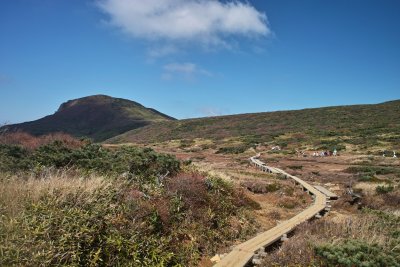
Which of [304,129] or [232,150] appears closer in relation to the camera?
[232,150]

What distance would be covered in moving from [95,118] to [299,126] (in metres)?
91.8

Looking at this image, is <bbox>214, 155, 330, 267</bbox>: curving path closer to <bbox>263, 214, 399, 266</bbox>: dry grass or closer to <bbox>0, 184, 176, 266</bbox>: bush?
<bbox>263, 214, 399, 266</bbox>: dry grass

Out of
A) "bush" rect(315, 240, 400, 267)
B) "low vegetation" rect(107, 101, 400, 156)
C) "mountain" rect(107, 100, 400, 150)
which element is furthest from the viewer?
"mountain" rect(107, 100, 400, 150)

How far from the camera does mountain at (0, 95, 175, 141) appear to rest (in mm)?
132750

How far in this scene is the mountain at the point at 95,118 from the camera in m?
133

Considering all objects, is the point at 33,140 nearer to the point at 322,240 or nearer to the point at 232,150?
the point at 322,240

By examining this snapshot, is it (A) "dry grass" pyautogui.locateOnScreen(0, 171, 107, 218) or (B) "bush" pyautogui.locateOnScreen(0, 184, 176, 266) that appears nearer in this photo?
(B) "bush" pyautogui.locateOnScreen(0, 184, 176, 266)

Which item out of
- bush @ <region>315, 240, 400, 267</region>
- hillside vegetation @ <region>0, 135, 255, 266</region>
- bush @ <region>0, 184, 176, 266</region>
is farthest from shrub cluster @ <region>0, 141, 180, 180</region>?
bush @ <region>315, 240, 400, 267</region>

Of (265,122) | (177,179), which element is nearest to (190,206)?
(177,179)

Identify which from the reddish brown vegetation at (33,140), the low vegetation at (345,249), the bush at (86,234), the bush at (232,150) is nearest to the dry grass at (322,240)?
the low vegetation at (345,249)

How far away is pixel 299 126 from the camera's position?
264 feet

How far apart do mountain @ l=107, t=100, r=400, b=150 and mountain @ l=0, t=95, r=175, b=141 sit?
30.0m

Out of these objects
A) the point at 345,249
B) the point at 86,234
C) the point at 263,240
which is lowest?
the point at 263,240

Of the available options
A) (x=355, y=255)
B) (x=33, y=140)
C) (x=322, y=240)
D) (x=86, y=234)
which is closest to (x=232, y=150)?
(x=33, y=140)
